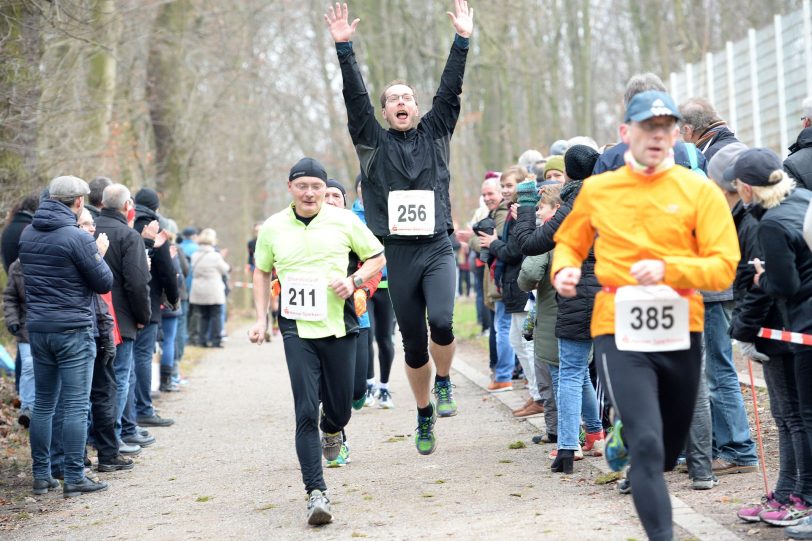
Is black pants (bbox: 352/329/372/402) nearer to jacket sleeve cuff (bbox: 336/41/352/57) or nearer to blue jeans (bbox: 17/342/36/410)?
jacket sleeve cuff (bbox: 336/41/352/57)

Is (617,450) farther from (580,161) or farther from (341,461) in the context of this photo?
(341,461)

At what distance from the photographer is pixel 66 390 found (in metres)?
9.05

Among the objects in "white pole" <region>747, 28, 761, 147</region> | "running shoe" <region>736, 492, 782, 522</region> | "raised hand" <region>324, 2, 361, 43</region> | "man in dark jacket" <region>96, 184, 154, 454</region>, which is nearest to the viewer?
"running shoe" <region>736, 492, 782, 522</region>

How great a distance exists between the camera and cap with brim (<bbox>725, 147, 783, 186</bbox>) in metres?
6.31

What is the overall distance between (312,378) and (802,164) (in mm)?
3433

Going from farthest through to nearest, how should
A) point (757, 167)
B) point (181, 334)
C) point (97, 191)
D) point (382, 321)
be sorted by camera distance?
point (181, 334)
point (382, 321)
point (97, 191)
point (757, 167)

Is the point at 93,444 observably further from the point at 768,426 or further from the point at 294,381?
the point at 768,426

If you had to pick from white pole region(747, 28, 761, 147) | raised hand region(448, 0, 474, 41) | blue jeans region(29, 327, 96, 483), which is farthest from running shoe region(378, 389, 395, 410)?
white pole region(747, 28, 761, 147)

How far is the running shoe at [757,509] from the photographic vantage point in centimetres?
645

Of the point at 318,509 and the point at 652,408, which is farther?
the point at 318,509

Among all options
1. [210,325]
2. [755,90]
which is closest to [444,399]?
[755,90]

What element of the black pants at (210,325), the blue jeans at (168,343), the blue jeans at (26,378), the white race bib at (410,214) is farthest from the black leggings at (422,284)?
the black pants at (210,325)

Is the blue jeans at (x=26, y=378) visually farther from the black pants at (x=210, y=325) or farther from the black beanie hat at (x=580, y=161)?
the black pants at (x=210, y=325)

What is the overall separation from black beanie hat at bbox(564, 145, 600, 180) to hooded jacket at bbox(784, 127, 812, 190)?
1253 mm
